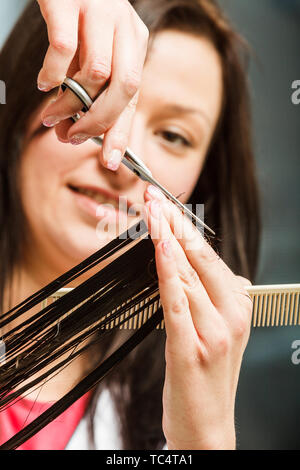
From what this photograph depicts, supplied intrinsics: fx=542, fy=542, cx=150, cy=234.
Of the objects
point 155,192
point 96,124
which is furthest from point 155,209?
point 96,124

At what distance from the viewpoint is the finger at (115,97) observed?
1.90 ft

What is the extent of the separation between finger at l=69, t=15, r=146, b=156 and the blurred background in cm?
32

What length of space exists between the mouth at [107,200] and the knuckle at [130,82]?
0.25 meters

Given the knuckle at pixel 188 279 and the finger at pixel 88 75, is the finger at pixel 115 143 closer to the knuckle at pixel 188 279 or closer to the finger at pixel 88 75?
the finger at pixel 88 75

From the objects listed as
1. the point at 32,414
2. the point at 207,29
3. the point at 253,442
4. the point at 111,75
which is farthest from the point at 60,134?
the point at 253,442

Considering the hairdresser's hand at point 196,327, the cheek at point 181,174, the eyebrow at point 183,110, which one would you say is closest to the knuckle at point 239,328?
the hairdresser's hand at point 196,327

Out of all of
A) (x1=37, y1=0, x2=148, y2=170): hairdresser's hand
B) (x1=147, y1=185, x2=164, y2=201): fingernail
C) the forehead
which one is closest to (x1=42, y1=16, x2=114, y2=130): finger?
(x1=37, y1=0, x2=148, y2=170): hairdresser's hand

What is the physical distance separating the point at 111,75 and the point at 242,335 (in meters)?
0.37

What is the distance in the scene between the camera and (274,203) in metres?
0.90

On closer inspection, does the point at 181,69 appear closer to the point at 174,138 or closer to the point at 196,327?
the point at 174,138

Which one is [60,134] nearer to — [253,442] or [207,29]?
[207,29]

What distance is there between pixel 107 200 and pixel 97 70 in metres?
0.29

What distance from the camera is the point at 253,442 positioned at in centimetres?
93

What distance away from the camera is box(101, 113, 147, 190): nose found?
0.81 m
